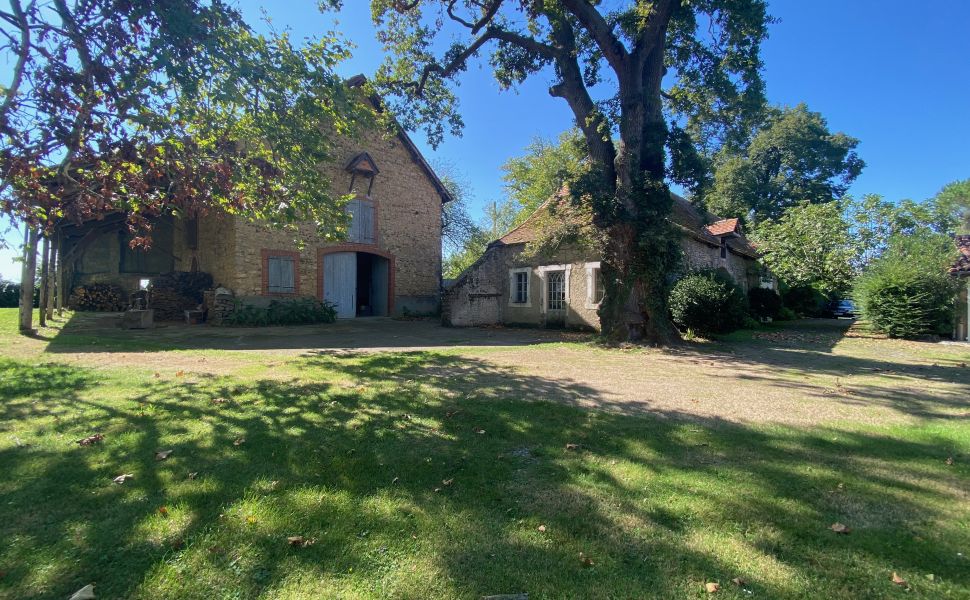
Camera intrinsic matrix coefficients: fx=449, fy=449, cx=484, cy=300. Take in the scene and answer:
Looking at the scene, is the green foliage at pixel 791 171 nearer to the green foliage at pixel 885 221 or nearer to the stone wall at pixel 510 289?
the green foliage at pixel 885 221

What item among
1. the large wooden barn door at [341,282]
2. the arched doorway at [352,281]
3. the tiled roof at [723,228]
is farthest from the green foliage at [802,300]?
the large wooden barn door at [341,282]

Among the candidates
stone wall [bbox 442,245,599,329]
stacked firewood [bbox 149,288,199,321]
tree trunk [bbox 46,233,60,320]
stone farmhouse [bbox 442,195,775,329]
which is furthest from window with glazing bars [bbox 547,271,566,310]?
tree trunk [bbox 46,233,60,320]

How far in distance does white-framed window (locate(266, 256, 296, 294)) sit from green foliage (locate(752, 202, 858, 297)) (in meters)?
22.2

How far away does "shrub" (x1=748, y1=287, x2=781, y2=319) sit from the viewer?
20.3m

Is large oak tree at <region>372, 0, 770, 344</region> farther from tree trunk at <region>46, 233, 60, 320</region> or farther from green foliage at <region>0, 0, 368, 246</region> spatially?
tree trunk at <region>46, 233, 60, 320</region>

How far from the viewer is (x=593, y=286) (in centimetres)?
1458

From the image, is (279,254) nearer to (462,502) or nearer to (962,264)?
(462,502)

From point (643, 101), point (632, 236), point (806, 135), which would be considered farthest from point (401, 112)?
point (806, 135)

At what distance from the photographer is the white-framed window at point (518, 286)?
16469mm

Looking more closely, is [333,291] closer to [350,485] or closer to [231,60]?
[231,60]

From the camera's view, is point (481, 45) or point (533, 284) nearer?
point (481, 45)

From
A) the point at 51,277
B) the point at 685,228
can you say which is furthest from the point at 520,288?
the point at 51,277

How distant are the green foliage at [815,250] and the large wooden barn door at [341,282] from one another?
2015 cm

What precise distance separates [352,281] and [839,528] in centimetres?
1762
